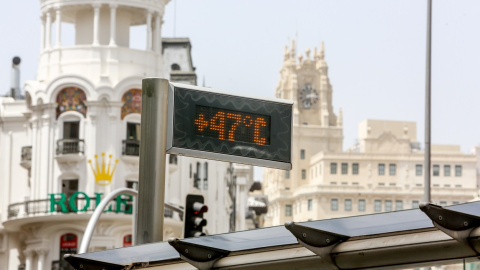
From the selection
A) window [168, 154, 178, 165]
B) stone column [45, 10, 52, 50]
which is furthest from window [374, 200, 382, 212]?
stone column [45, 10, 52, 50]

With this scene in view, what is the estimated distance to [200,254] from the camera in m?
10.4

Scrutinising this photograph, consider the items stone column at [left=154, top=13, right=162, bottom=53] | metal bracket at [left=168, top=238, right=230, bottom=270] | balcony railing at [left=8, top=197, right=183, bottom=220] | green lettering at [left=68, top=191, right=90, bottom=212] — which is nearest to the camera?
metal bracket at [left=168, top=238, right=230, bottom=270]

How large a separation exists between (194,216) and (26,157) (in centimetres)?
4467

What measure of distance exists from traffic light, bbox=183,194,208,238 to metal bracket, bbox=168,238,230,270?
27.7 ft

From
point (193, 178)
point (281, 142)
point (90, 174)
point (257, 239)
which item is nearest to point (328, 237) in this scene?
point (257, 239)

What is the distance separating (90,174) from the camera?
60531 millimetres

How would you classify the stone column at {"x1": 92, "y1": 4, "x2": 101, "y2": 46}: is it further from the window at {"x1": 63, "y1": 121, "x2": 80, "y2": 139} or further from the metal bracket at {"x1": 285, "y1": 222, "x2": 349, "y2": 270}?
the metal bracket at {"x1": 285, "y1": 222, "x2": 349, "y2": 270}

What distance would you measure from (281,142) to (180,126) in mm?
949

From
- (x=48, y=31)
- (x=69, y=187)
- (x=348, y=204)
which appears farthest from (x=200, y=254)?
(x=348, y=204)

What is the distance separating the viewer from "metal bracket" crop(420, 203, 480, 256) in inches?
347

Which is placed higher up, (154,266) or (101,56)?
(101,56)

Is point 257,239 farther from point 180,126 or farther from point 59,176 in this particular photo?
point 59,176

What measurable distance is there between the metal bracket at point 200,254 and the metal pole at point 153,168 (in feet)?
2.86

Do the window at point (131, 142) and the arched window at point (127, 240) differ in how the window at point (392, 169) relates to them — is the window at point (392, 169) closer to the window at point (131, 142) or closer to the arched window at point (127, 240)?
the window at point (131, 142)
